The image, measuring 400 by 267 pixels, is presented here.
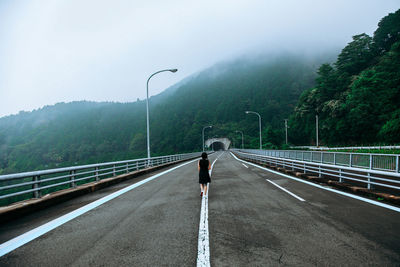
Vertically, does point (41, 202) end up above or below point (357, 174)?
below

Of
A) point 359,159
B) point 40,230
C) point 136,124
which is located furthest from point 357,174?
point 136,124

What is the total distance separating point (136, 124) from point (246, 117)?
86.3m

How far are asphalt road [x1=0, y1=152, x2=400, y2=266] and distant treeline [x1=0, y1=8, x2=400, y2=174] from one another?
4251cm

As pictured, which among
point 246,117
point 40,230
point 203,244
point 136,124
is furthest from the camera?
point 136,124

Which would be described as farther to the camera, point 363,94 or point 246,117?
point 246,117

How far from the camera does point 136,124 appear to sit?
16112cm

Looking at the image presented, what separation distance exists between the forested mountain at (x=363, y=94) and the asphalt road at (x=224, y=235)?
4235cm

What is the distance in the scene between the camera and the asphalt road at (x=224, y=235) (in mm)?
3041

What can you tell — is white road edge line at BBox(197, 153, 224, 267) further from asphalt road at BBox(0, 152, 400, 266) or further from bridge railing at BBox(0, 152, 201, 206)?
bridge railing at BBox(0, 152, 201, 206)

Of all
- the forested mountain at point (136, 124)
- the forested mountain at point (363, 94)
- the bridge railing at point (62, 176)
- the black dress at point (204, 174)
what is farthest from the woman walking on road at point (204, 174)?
the forested mountain at point (136, 124)

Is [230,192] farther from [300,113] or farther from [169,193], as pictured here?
[300,113]

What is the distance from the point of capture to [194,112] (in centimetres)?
17038

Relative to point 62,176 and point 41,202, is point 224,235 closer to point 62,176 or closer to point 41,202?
point 41,202

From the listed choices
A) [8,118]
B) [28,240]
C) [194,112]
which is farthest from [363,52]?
[8,118]
